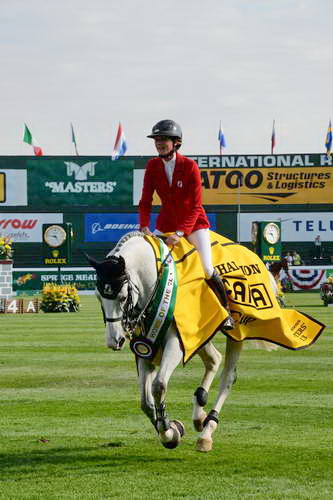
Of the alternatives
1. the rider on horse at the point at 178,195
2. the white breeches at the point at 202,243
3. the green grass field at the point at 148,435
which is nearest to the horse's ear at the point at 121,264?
the rider on horse at the point at 178,195

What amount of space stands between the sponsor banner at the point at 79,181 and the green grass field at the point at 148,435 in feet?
163

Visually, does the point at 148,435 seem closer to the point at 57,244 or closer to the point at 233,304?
the point at 233,304

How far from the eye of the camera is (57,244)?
4838 centimetres

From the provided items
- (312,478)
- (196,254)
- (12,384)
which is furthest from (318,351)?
(312,478)

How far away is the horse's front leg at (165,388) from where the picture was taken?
9000mm

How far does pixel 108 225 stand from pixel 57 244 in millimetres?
20391

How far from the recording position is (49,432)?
1081 cm

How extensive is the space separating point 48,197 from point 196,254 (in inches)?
2366

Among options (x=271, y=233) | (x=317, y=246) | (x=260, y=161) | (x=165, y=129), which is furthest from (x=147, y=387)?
(x=260, y=161)

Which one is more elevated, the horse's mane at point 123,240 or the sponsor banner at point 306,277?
the horse's mane at point 123,240

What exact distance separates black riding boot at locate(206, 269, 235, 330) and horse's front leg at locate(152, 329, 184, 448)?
0.81 m

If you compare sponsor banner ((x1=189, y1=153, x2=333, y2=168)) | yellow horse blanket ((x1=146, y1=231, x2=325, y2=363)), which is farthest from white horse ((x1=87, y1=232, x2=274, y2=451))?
sponsor banner ((x1=189, y1=153, x2=333, y2=168))

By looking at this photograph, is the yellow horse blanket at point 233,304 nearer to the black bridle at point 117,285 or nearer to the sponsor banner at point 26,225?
the black bridle at point 117,285

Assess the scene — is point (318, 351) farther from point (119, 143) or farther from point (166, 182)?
point (119, 143)
